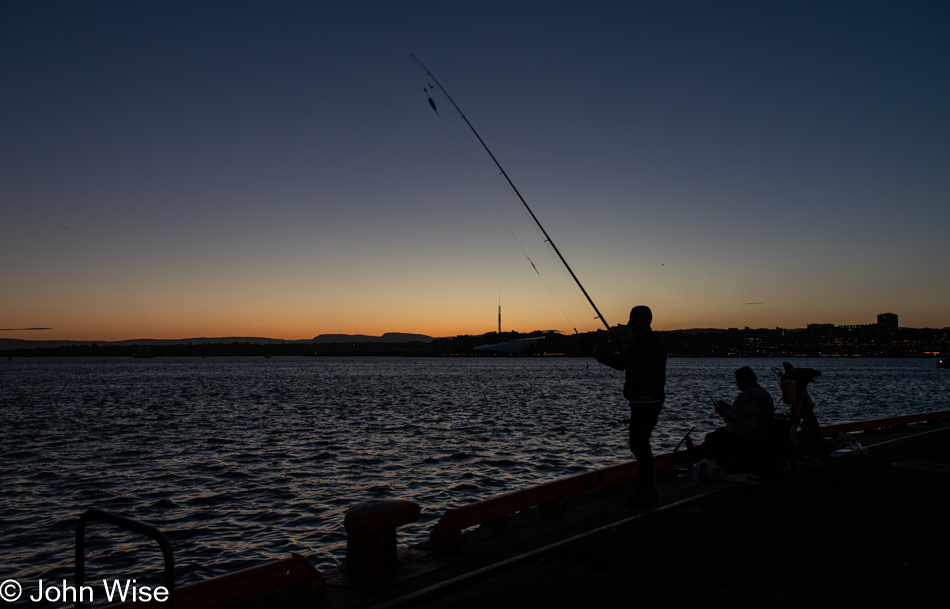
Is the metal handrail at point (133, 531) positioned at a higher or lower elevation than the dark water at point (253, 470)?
higher

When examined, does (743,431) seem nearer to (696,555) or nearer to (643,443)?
(643,443)

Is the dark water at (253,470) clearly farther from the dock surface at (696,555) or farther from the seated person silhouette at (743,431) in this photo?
the seated person silhouette at (743,431)

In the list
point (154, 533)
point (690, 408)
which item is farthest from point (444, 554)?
point (690, 408)

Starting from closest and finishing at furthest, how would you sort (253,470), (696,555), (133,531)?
1. (133,531)
2. (696,555)
3. (253,470)

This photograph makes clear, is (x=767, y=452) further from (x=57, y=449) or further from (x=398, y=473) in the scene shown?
(x=57, y=449)

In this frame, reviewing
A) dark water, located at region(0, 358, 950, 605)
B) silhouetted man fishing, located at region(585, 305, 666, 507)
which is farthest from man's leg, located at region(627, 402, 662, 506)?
dark water, located at region(0, 358, 950, 605)

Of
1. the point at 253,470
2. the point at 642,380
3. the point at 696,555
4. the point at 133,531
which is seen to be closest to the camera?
the point at 133,531

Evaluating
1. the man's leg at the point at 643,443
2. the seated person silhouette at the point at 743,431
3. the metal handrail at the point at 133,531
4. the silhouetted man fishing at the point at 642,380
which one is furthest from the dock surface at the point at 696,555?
the metal handrail at the point at 133,531

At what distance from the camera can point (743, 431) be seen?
27.3 ft

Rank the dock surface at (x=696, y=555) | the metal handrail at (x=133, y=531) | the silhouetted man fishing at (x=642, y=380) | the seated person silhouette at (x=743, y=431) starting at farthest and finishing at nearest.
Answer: the seated person silhouette at (x=743, y=431) < the silhouetted man fishing at (x=642, y=380) < the dock surface at (x=696, y=555) < the metal handrail at (x=133, y=531)

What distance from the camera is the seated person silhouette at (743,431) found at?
8.20 meters

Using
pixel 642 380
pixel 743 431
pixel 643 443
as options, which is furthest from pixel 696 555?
pixel 743 431

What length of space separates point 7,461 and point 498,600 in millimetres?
22401

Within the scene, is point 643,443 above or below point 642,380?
below
